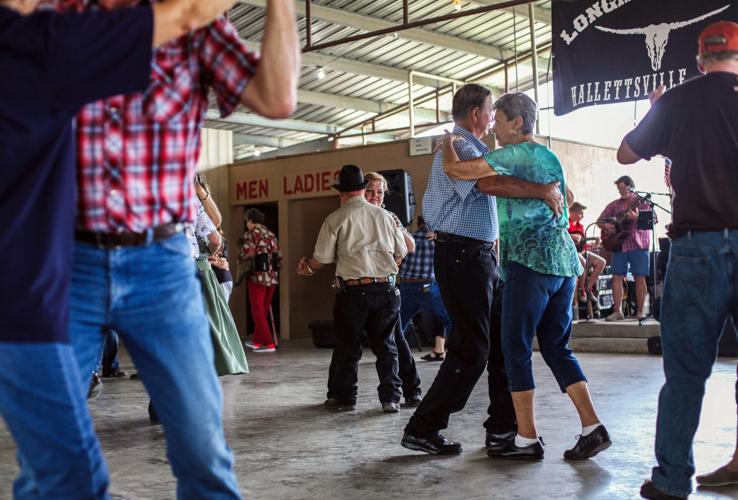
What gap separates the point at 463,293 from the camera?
4.38m

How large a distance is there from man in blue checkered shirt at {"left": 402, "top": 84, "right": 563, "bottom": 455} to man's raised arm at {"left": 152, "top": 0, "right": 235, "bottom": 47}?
251cm

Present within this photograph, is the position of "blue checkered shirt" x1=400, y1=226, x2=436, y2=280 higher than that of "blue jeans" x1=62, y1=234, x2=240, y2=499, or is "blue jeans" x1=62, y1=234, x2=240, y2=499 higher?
"blue checkered shirt" x1=400, y1=226, x2=436, y2=280

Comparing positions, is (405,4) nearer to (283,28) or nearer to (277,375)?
(277,375)

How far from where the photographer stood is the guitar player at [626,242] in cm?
1107

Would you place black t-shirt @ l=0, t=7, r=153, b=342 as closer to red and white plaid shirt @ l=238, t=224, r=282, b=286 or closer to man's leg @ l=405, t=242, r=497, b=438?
man's leg @ l=405, t=242, r=497, b=438

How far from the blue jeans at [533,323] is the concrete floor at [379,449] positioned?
0.41m

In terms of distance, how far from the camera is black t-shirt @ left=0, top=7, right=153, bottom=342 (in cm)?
170

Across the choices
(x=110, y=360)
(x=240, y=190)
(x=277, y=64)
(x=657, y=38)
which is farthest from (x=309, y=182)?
(x=277, y=64)

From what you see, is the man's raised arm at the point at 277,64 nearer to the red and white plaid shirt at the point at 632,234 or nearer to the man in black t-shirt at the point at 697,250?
the man in black t-shirt at the point at 697,250

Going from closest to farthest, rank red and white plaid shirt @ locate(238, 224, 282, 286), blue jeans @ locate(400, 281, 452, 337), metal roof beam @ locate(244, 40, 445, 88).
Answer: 1. blue jeans @ locate(400, 281, 452, 337)
2. red and white plaid shirt @ locate(238, 224, 282, 286)
3. metal roof beam @ locate(244, 40, 445, 88)

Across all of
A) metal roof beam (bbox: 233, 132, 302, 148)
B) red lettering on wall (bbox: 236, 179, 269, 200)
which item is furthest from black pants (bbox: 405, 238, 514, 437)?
metal roof beam (bbox: 233, 132, 302, 148)

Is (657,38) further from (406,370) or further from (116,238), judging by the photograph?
(116,238)

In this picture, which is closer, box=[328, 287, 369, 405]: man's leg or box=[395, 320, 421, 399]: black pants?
box=[328, 287, 369, 405]: man's leg

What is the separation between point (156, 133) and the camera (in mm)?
1969
